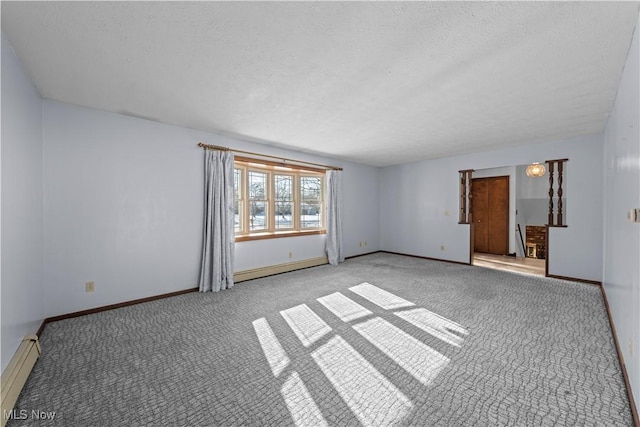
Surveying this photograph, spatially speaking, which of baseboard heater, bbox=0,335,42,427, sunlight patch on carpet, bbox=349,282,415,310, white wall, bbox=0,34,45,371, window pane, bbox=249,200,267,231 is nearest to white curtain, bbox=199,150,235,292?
window pane, bbox=249,200,267,231

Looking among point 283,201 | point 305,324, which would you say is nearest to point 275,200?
point 283,201

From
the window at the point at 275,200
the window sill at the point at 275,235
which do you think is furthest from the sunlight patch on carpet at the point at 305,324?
the window at the point at 275,200

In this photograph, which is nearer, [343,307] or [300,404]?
[300,404]

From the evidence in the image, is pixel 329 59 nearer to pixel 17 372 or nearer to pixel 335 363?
pixel 335 363

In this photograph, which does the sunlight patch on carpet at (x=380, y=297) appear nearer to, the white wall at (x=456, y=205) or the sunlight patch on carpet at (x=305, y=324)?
the sunlight patch on carpet at (x=305, y=324)

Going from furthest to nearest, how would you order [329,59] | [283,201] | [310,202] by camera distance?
[310,202] → [283,201] → [329,59]

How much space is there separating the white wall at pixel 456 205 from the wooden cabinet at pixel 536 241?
2434 millimetres

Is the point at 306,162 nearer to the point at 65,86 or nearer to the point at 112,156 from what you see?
the point at 112,156

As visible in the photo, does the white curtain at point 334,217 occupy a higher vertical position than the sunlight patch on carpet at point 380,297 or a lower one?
higher

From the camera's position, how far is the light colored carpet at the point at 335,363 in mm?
1552

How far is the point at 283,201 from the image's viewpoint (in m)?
5.20

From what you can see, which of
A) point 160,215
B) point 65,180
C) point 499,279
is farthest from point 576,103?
point 65,180

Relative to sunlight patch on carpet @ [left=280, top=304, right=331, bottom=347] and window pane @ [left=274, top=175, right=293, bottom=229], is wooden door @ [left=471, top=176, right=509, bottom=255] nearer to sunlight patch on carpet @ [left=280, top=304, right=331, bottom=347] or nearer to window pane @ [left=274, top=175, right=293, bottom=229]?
window pane @ [left=274, top=175, right=293, bottom=229]

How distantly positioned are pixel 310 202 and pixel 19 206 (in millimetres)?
4226
